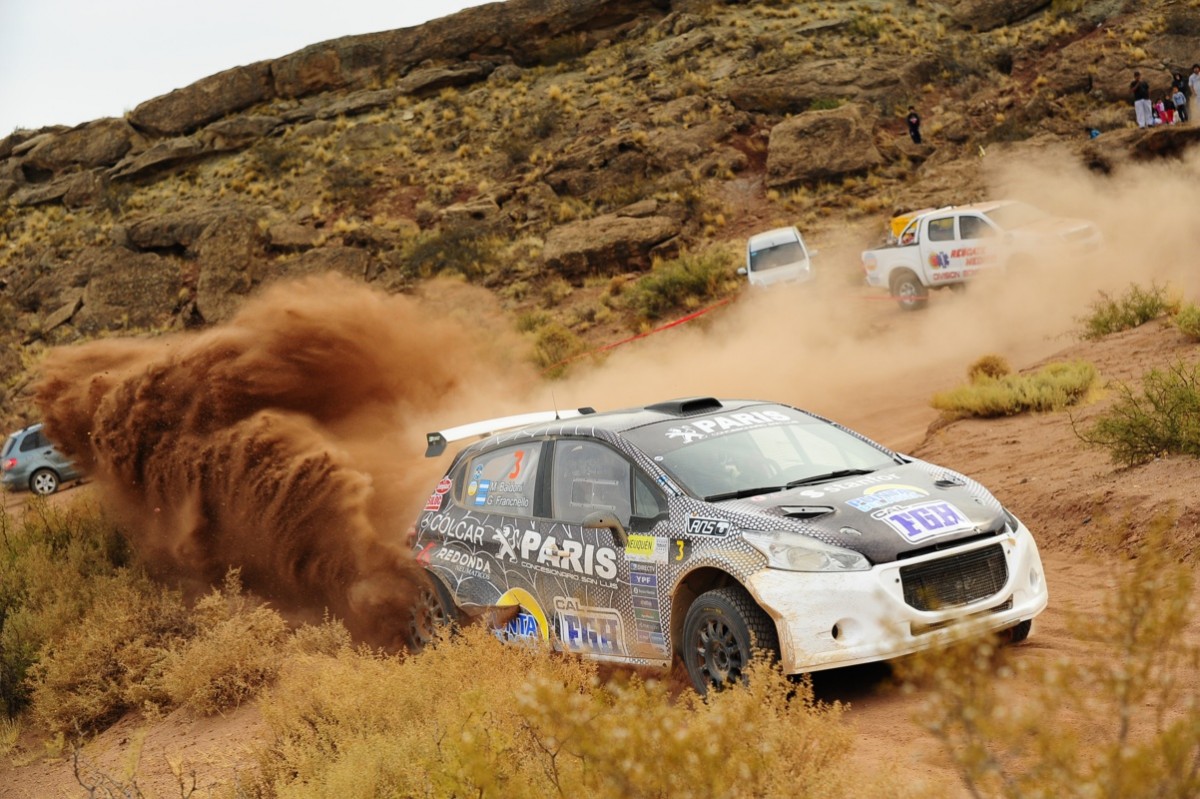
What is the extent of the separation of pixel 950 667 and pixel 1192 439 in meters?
7.14

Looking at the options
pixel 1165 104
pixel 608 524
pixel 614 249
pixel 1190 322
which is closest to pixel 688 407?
Result: pixel 608 524

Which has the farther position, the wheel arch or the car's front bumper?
the wheel arch

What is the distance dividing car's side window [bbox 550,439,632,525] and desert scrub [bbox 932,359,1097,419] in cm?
749

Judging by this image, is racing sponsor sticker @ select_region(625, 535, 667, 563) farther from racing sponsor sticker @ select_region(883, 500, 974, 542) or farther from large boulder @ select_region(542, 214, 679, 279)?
large boulder @ select_region(542, 214, 679, 279)

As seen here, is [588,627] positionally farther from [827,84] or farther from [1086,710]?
[827,84]

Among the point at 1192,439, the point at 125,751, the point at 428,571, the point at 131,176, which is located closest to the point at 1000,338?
the point at 1192,439

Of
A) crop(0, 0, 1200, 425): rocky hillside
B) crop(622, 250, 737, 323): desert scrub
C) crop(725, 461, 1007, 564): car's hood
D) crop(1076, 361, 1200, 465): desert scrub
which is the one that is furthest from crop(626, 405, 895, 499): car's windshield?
crop(622, 250, 737, 323): desert scrub

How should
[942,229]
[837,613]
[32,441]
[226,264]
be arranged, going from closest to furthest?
[837,613], [942,229], [32,441], [226,264]

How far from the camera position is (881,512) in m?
6.17

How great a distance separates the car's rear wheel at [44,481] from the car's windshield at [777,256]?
16246 mm

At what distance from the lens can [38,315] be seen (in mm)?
44000

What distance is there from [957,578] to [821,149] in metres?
32.1

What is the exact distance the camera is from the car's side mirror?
6867 millimetres

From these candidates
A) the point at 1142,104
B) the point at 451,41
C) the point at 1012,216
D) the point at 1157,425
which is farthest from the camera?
the point at 451,41
